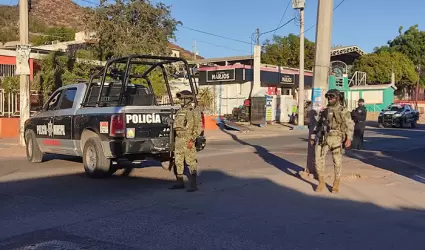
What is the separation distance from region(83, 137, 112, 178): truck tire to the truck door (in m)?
0.78

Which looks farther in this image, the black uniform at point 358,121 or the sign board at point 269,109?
the sign board at point 269,109

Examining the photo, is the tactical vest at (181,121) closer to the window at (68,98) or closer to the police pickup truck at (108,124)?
the police pickup truck at (108,124)

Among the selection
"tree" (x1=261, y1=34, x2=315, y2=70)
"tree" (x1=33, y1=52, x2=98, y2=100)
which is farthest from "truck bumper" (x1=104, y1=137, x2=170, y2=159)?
"tree" (x1=261, y1=34, x2=315, y2=70)

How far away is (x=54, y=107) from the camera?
11805mm

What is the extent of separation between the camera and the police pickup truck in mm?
9617

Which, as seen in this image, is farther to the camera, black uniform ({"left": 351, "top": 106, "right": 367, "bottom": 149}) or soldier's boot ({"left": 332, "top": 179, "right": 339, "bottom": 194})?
black uniform ({"left": 351, "top": 106, "right": 367, "bottom": 149})

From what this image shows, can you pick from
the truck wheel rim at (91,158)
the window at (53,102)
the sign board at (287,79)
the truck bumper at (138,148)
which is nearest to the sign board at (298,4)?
the sign board at (287,79)

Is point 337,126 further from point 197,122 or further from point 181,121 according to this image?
point 181,121

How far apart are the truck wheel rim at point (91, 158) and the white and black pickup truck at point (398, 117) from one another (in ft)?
93.4

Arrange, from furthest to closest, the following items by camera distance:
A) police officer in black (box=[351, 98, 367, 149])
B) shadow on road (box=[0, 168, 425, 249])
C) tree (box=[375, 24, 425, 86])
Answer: tree (box=[375, 24, 425, 86]), police officer in black (box=[351, 98, 367, 149]), shadow on road (box=[0, 168, 425, 249])

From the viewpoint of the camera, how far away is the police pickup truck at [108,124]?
9617mm

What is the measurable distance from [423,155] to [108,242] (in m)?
13.0

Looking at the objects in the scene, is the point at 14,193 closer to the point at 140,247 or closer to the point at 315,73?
the point at 140,247

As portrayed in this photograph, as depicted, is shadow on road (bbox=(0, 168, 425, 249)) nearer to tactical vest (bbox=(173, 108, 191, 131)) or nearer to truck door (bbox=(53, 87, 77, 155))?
tactical vest (bbox=(173, 108, 191, 131))
